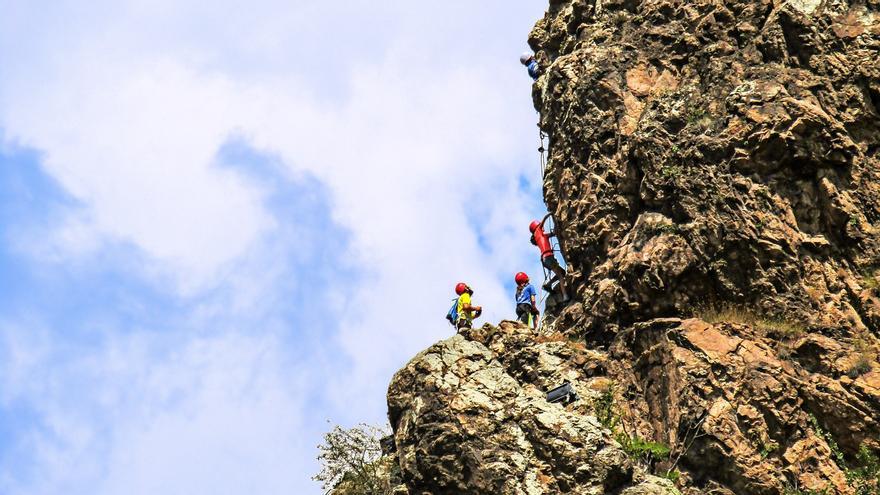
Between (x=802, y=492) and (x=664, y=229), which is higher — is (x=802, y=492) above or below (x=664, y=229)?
below

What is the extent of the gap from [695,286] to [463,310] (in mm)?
6199

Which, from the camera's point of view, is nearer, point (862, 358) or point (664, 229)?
point (862, 358)

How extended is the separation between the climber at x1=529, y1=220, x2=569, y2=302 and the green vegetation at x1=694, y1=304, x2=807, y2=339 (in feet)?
13.8

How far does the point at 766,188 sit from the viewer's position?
22312 mm

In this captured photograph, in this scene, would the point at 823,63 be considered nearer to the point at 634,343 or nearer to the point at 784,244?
the point at 784,244

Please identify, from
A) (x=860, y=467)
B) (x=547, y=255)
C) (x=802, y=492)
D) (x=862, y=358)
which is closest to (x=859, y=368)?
(x=862, y=358)

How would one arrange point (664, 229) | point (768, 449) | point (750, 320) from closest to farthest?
point (768, 449), point (750, 320), point (664, 229)

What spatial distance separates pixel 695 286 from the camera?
2214 centimetres

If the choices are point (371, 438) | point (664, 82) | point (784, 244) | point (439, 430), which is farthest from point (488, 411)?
point (664, 82)

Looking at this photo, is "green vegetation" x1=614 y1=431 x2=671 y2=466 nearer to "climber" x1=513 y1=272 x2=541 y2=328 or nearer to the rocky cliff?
the rocky cliff

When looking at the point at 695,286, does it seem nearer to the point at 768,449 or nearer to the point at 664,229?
the point at 664,229

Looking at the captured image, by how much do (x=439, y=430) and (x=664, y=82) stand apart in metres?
9.79

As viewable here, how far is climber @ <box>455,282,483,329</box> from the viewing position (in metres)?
26.4

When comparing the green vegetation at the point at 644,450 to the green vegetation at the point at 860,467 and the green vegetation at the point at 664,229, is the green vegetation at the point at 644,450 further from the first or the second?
the green vegetation at the point at 664,229
